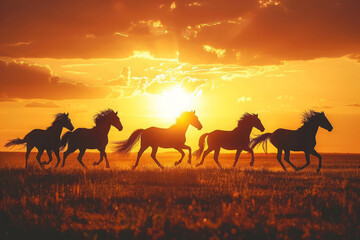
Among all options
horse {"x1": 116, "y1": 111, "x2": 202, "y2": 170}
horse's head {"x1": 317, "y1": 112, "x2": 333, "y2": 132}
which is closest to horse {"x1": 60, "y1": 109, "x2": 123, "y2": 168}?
horse {"x1": 116, "y1": 111, "x2": 202, "y2": 170}

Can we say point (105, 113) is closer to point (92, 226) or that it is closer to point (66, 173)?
point (66, 173)

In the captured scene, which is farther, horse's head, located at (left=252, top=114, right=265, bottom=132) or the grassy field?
horse's head, located at (left=252, top=114, right=265, bottom=132)

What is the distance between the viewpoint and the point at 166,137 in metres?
19.4

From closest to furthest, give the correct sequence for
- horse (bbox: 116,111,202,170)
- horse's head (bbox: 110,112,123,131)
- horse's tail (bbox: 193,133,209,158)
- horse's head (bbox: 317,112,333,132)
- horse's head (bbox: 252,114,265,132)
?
horse (bbox: 116,111,202,170)
horse's head (bbox: 110,112,123,131)
horse's head (bbox: 317,112,333,132)
horse's head (bbox: 252,114,265,132)
horse's tail (bbox: 193,133,209,158)

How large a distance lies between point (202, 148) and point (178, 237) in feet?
46.7

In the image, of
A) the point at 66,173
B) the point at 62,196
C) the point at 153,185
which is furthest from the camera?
the point at 66,173

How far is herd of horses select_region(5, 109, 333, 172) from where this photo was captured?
19438 millimetres

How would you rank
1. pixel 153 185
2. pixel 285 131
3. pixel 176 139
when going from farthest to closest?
pixel 285 131
pixel 176 139
pixel 153 185

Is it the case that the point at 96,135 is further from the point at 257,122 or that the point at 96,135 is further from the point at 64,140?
the point at 257,122

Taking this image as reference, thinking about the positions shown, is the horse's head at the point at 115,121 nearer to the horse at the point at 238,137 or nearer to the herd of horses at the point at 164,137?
the herd of horses at the point at 164,137

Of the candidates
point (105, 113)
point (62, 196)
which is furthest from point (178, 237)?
point (105, 113)

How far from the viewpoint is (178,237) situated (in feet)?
24.4

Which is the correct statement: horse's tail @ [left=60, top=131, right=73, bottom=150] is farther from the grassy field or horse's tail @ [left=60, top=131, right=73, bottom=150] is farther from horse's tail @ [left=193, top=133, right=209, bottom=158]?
the grassy field

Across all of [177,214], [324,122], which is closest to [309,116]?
[324,122]
